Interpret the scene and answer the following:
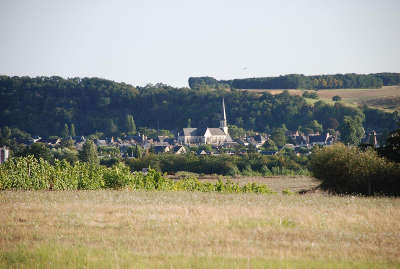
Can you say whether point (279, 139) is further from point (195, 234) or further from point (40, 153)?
point (195, 234)

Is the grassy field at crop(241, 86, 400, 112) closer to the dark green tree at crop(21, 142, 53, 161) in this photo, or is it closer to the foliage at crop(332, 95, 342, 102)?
the foliage at crop(332, 95, 342, 102)

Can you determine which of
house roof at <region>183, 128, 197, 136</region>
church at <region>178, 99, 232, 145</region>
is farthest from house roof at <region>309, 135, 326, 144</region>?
house roof at <region>183, 128, 197, 136</region>

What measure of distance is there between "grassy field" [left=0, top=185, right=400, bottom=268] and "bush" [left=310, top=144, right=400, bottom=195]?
24.1 ft

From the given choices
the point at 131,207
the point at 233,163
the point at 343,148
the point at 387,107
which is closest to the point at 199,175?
the point at 233,163

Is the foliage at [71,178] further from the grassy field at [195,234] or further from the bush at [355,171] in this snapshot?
the grassy field at [195,234]

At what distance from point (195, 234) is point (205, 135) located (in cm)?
17076

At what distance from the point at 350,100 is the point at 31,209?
170743mm

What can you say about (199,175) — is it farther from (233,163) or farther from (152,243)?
(152,243)

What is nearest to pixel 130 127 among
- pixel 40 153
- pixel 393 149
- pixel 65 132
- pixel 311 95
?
pixel 65 132

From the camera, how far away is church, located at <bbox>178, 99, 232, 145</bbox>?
180625 millimetres

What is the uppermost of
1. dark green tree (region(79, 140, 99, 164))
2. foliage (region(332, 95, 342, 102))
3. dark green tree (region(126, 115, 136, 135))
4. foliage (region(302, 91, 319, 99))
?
foliage (region(302, 91, 319, 99))

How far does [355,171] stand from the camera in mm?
28047

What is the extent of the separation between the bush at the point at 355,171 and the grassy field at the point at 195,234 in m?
7.33

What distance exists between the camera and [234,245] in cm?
1354
